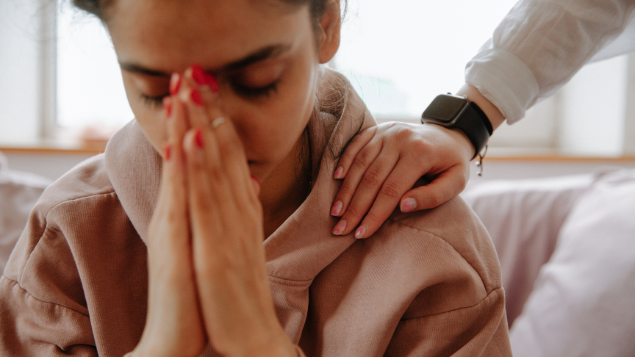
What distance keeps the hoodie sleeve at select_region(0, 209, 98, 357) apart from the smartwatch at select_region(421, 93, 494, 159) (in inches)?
27.8

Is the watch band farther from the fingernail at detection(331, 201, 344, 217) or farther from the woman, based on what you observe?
the fingernail at detection(331, 201, 344, 217)

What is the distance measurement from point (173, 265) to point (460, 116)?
621 millimetres

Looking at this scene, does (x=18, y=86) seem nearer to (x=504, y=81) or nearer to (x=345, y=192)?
(x=345, y=192)

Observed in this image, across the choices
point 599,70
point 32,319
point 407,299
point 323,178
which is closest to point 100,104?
point 32,319

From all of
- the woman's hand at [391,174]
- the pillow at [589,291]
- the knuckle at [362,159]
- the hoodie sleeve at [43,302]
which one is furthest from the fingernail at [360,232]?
the pillow at [589,291]

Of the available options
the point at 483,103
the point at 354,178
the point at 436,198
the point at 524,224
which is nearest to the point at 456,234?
the point at 436,198

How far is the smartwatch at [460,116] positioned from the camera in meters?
0.87

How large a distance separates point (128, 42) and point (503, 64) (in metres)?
0.75

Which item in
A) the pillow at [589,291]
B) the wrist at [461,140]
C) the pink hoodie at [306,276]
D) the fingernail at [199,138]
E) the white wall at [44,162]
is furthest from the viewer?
the white wall at [44,162]

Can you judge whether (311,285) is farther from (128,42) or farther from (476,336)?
(128,42)

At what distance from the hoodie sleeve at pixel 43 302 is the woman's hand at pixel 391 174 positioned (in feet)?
1.49

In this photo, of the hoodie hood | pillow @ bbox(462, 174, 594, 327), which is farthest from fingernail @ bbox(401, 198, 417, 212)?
pillow @ bbox(462, 174, 594, 327)

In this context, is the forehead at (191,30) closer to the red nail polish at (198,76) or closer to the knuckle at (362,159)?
the red nail polish at (198,76)

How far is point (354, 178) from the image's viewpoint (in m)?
0.75
